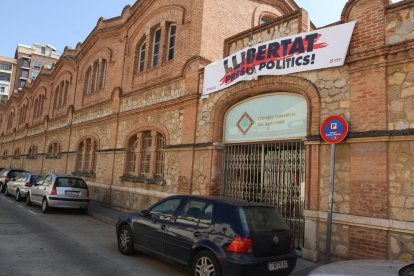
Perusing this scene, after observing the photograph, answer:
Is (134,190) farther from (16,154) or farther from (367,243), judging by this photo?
(16,154)

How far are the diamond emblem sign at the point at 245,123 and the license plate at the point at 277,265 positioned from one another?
4.63m

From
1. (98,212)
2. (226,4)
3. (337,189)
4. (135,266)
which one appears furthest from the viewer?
(98,212)

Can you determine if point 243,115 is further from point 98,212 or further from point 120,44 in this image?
point 120,44

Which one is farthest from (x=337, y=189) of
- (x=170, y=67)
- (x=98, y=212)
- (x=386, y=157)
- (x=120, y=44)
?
(x=120, y=44)

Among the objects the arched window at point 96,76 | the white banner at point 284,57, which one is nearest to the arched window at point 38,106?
the arched window at point 96,76

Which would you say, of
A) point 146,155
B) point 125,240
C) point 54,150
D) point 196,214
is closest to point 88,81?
point 54,150

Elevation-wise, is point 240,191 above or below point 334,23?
below

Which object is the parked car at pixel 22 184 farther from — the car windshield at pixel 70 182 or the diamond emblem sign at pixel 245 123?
the diamond emblem sign at pixel 245 123

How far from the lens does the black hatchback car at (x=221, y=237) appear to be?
202 inches

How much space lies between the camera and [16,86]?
277ft

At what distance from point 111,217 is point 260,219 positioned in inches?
320

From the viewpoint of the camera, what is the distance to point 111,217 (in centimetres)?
1228

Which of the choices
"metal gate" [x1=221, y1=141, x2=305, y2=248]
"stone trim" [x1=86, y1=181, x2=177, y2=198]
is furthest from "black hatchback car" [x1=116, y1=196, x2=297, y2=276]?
"stone trim" [x1=86, y1=181, x2=177, y2=198]

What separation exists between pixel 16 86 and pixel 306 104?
303 ft
